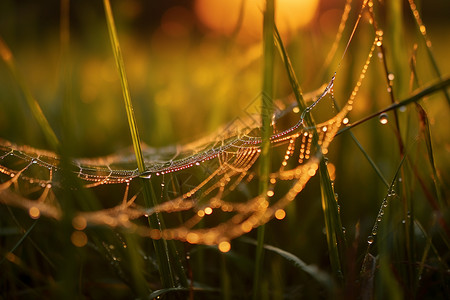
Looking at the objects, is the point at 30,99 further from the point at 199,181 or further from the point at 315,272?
the point at 315,272

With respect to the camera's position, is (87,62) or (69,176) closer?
(69,176)

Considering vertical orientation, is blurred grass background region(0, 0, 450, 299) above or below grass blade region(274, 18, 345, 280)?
above

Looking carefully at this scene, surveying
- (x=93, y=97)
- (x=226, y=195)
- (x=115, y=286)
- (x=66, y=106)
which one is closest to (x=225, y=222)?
(x=226, y=195)

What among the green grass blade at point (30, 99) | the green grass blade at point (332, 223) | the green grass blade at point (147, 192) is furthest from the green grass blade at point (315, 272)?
the green grass blade at point (30, 99)

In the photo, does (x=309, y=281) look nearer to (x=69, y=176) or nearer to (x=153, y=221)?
(x=153, y=221)

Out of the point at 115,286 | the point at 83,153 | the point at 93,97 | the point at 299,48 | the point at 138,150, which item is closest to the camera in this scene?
the point at 138,150

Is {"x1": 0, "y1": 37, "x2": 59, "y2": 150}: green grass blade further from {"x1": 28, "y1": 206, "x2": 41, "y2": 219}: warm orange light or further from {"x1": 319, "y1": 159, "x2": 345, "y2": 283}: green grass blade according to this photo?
{"x1": 319, "y1": 159, "x2": 345, "y2": 283}: green grass blade

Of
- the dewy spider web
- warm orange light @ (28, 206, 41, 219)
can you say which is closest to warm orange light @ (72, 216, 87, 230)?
the dewy spider web

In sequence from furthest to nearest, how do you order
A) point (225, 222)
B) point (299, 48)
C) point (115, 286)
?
point (299, 48), point (225, 222), point (115, 286)

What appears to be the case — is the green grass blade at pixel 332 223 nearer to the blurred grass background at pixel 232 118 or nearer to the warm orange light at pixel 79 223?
the blurred grass background at pixel 232 118
